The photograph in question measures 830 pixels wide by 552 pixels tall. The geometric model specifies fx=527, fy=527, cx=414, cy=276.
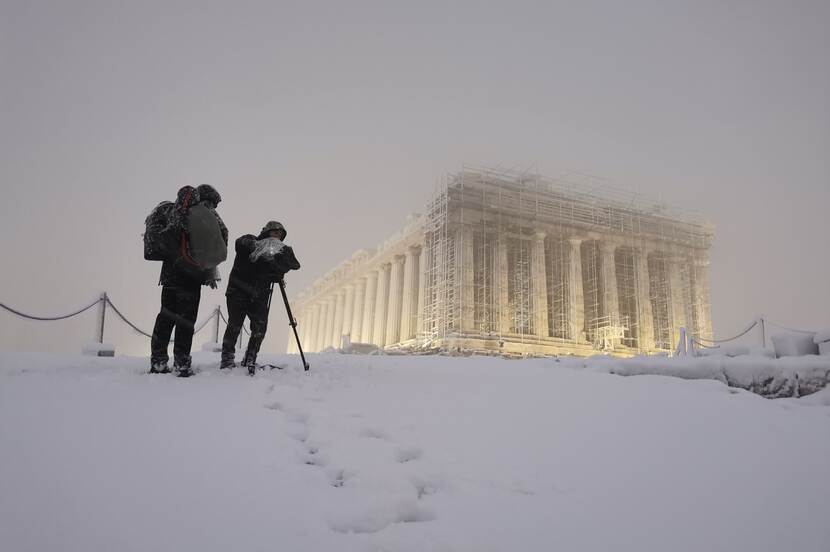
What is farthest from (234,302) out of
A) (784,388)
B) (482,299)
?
(482,299)

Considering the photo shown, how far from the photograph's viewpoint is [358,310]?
4466 centimetres

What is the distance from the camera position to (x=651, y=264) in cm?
3728

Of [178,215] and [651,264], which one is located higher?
[651,264]

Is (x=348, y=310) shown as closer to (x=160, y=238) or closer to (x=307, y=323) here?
(x=307, y=323)

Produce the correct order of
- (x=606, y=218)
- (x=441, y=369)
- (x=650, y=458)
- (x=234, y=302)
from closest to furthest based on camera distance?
(x=650, y=458) → (x=234, y=302) → (x=441, y=369) → (x=606, y=218)

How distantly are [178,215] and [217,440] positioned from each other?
3363 millimetres

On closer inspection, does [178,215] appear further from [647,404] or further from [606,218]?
[606,218]

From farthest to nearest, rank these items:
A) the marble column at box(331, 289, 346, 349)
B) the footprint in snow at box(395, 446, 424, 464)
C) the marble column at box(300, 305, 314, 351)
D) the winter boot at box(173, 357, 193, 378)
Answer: the marble column at box(300, 305, 314, 351)
the marble column at box(331, 289, 346, 349)
the winter boot at box(173, 357, 193, 378)
the footprint in snow at box(395, 446, 424, 464)

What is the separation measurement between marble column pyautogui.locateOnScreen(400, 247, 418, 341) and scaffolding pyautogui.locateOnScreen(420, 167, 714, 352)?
207 cm

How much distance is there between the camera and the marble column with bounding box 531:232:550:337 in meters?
30.7

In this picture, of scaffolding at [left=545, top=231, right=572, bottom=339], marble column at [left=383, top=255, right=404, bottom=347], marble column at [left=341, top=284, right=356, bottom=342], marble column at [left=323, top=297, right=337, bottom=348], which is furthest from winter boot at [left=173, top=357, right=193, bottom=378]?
marble column at [left=323, top=297, right=337, bottom=348]

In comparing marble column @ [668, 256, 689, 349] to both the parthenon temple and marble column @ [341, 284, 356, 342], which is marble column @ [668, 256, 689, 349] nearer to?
the parthenon temple

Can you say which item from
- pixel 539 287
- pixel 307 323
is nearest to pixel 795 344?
pixel 539 287

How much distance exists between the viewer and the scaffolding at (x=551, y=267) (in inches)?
1196
